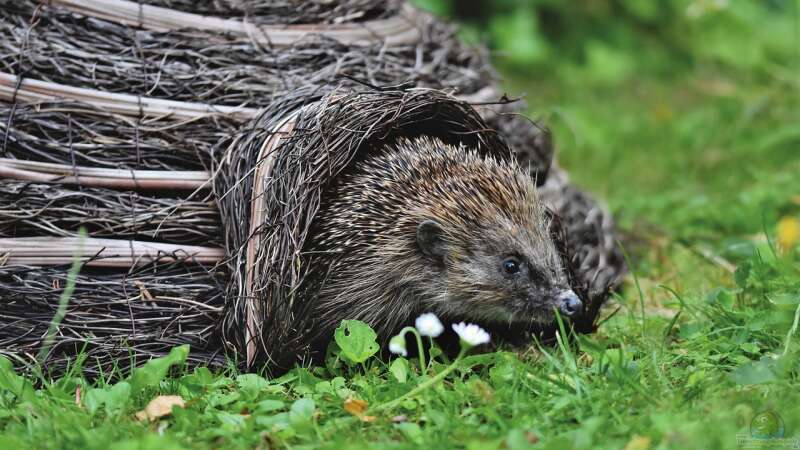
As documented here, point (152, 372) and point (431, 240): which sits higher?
point (431, 240)

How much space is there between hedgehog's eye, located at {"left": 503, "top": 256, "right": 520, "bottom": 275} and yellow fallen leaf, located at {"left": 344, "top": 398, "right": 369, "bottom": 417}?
40.1 inches

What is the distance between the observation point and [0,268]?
4.04 metres

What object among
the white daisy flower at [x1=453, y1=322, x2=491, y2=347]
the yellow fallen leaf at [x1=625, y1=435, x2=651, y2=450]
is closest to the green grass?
the yellow fallen leaf at [x1=625, y1=435, x2=651, y2=450]

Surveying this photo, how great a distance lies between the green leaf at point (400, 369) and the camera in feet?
12.3

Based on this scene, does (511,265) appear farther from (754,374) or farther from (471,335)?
(754,374)

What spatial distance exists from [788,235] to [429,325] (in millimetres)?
2368

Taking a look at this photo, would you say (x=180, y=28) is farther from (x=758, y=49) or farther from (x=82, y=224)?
(x=758, y=49)

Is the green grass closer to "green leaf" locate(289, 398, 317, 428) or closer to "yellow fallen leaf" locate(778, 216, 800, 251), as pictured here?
"green leaf" locate(289, 398, 317, 428)

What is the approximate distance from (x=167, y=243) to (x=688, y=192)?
448cm

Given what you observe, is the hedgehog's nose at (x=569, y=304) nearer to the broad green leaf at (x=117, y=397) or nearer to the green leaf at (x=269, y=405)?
the green leaf at (x=269, y=405)

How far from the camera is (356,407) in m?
3.54

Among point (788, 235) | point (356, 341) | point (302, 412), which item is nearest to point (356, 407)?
point (302, 412)

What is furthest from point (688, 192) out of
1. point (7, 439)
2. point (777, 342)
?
point (7, 439)

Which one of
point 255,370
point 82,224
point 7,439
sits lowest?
point 255,370
